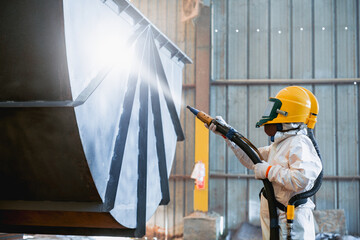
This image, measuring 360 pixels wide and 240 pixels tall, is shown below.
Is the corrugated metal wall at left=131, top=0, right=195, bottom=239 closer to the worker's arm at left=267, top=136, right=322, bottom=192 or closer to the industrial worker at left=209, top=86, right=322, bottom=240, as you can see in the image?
the industrial worker at left=209, top=86, right=322, bottom=240

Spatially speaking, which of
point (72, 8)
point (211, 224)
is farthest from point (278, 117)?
point (211, 224)

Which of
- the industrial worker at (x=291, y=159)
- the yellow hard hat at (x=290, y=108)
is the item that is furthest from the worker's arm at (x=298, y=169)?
the yellow hard hat at (x=290, y=108)

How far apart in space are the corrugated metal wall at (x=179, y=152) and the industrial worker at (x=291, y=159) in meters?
6.54

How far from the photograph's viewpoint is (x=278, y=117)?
9.55ft

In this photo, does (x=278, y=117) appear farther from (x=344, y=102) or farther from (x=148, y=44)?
(x=344, y=102)

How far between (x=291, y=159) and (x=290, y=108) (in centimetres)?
35

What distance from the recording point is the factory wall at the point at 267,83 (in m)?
9.04

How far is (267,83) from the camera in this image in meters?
9.27

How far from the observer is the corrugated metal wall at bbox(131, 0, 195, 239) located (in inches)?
373

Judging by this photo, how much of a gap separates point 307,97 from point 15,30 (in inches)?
73.6

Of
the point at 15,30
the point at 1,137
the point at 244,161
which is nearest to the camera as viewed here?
the point at 15,30

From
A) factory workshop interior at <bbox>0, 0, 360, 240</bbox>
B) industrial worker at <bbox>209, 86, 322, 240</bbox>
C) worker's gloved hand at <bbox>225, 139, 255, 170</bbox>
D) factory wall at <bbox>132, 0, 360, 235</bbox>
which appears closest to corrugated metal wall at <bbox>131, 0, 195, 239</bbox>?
factory wall at <bbox>132, 0, 360, 235</bbox>

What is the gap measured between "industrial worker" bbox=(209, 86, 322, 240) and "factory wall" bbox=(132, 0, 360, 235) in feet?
20.6

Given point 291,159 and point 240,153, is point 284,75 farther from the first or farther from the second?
point 291,159
